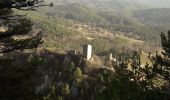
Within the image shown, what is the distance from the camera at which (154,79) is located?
20703mm

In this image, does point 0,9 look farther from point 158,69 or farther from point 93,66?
→ point 93,66

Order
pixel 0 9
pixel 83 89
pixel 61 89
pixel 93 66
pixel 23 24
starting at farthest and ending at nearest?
pixel 93 66 → pixel 83 89 → pixel 61 89 → pixel 23 24 → pixel 0 9

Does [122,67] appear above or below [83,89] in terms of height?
above

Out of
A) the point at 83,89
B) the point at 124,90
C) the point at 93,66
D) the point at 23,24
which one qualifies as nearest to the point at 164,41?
the point at 124,90

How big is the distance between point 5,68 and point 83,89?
429 feet

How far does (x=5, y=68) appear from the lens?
705 inches

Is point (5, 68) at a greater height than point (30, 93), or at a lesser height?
greater

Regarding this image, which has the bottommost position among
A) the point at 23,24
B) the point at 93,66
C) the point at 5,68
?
the point at 93,66

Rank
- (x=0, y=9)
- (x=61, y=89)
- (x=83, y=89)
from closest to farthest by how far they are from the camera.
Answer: (x=0, y=9) → (x=61, y=89) → (x=83, y=89)

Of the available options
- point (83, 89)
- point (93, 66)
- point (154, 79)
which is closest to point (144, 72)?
point (154, 79)

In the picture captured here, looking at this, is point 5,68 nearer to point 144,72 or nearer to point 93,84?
point 144,72

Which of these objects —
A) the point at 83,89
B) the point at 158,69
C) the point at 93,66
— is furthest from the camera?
the point at 93,66

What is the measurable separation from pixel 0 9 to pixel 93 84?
5214 inches

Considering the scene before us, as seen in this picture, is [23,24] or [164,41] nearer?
[23,24]
